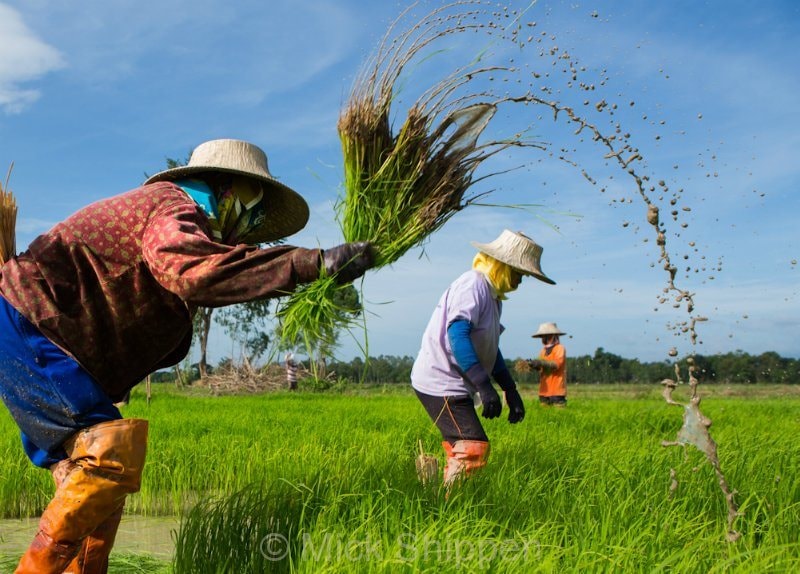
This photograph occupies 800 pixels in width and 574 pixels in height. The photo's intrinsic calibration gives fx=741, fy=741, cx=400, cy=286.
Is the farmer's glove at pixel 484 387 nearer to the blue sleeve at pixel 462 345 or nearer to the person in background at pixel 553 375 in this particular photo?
the blue sleeve at pixel 462 345

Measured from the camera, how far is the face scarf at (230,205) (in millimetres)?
2320

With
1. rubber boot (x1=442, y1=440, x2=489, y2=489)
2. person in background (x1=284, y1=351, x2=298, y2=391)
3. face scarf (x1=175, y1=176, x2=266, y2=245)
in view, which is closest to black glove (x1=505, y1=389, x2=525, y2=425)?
rubber boot (x1=442, y1=440, x2=489, y2=489)

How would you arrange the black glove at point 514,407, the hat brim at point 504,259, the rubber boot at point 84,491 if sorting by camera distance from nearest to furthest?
the rubber boot at point 84,491 → the hat brim at point 504,259 → the black glove at point 514,407

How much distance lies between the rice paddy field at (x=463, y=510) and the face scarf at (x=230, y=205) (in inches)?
40.7

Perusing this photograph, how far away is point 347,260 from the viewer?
1.96 meters

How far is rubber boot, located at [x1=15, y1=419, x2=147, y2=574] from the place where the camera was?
205cm

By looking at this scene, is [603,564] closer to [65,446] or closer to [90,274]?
[65,446]

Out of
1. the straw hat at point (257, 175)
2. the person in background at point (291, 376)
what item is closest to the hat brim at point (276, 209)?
the straw hat at point (257, 175)

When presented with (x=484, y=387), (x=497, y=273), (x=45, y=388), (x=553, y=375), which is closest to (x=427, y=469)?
(x=484, y=387)

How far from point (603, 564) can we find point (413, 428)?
417 centimetres

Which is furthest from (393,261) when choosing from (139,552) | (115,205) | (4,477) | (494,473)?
(4,477)

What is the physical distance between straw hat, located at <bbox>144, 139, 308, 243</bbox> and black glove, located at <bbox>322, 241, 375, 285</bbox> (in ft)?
1.89

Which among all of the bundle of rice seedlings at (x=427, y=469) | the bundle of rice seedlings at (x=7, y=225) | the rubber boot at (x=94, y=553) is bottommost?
the rubber boot at (x=94, y=553)

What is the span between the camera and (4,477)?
4.19 metres
